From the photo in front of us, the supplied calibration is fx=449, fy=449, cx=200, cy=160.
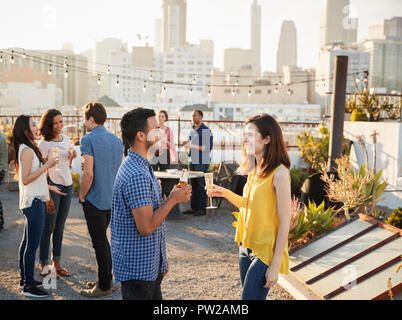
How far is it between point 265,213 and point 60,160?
8.97ft

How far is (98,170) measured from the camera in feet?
13.2

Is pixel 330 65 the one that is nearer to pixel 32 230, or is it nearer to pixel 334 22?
pixel 334 22

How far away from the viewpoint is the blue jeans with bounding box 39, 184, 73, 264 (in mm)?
4598

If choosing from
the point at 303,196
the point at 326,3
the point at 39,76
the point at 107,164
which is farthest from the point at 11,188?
the point at 326,3

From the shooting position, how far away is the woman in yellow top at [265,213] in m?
2.61

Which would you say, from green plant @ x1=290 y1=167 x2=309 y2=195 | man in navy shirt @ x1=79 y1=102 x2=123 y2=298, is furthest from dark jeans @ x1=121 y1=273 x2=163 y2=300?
green plant @ x1=290 y1=167 x2=309 y2=195

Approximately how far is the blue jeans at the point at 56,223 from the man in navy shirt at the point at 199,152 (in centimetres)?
327

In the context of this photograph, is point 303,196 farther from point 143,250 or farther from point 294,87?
point 294,87

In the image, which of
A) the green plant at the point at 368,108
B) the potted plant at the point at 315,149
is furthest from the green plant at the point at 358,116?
the potted plant at the point at 315,149

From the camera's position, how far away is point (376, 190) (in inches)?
251

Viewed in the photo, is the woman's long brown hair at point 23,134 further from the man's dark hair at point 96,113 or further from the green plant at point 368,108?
the green plant at point 368,108

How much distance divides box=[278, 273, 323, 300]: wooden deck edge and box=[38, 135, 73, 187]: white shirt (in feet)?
8.10

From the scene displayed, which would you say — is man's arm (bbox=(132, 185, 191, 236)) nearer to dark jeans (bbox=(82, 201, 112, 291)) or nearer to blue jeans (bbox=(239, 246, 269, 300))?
blue jeans (bbox=(239, 246, 269, 300))
